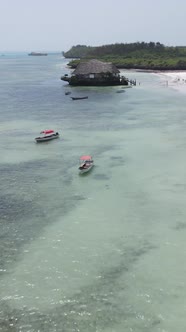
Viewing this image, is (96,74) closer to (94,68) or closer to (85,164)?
(94,68)

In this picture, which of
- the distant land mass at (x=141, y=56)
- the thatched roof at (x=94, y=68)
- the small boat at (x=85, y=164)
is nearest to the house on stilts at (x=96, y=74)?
the thatched roof at (x=94, y=68)

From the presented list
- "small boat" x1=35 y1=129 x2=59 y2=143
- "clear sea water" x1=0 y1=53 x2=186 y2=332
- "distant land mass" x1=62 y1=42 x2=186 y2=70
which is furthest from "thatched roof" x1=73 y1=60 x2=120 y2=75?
"distant land mass" x1=62 y1=42 x2=186 y2=70

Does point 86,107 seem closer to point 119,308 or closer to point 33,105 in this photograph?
point 33,105

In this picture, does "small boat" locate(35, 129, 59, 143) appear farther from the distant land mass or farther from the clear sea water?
the distant land mass

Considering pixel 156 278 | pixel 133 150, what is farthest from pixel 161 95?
pixel 156 278

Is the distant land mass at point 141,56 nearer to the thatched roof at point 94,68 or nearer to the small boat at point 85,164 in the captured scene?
the thatched roof at point 94,68

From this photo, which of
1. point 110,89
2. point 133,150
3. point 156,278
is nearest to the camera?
point 156,278
